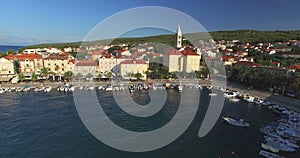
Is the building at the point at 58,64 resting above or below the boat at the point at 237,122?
above

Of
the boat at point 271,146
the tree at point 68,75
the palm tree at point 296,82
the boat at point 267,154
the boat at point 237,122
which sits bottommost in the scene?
the boat at point 267,154

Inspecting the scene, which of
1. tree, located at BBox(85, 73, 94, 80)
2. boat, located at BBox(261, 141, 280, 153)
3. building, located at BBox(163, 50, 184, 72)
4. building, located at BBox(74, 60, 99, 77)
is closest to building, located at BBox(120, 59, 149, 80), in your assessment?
building, located at BBox(74, 60, 99, 77)

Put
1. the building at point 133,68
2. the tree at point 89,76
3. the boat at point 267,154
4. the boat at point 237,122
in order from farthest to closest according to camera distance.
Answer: the building at point 133,68 → the tree at point 89,76 → the boat at point 237,122 → the boat at point 267,154

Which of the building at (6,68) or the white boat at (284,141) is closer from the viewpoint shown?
the white boat at (284,141)

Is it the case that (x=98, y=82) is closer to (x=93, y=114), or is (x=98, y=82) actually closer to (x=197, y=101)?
(x=93, y=114)

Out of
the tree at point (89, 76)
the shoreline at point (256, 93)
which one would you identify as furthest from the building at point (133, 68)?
the tree at point (89, 76)

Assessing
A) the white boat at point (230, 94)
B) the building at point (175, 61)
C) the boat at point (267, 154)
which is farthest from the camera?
the building at point (175, 61)

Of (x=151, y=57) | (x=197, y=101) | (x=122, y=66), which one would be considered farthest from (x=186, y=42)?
(x=197, y=101)

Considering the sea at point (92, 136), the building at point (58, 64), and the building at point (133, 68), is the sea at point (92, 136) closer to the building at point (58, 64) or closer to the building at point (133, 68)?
the building at point (133, 68)

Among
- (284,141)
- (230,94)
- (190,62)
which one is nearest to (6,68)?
(190,62)
